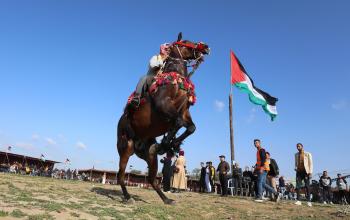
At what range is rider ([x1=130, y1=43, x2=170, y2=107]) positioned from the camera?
350 inches

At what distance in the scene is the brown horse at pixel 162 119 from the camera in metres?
8.19

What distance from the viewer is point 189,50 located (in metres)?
A: 9.38

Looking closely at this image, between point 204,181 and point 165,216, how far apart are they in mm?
13635

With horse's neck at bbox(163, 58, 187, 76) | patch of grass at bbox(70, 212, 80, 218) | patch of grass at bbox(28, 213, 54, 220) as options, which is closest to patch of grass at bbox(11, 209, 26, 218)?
patch of grass at bbox(28, 213, 54, 220)

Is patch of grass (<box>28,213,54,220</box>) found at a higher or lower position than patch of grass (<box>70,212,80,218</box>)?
lower

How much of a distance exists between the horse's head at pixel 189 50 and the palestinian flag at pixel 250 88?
1219cm

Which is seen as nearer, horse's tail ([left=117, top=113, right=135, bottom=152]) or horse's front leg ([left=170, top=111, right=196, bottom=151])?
horse's front leg ([left=170, top=111, right=196, bottom=151])

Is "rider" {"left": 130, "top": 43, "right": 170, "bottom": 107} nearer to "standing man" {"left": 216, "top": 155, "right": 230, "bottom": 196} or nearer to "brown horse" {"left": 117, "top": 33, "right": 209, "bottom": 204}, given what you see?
"brown horse" {"left": 117, "top": 33, "right": 209, "bottom": 204}

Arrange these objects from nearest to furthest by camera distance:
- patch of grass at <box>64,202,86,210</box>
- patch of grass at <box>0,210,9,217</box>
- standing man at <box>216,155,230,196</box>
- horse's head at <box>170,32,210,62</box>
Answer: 1. patch of grass at <box>0,210,9,217</box>
2. patch of grass at <box>64,202,86,210</box>
3. horse's head at <box>170,32,210,62</box>
4. standing man at <box>216,155,230,196</box>

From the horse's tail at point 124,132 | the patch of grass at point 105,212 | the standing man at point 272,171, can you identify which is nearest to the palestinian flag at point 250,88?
the standing man at point 272,171

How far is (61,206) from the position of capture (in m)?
6.49

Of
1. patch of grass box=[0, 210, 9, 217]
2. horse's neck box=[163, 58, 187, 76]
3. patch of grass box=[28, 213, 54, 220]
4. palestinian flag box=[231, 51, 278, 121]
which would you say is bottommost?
patch of grass box=[28, 213, 54, 220]

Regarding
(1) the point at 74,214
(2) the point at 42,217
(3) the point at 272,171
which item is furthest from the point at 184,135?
(3) the point at 272,171

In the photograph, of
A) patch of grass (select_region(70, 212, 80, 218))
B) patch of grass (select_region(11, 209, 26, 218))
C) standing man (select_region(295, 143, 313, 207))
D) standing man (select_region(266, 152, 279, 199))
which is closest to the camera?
patch of grass (select_region(11, 209, 26, 218))
